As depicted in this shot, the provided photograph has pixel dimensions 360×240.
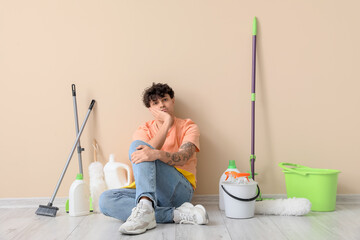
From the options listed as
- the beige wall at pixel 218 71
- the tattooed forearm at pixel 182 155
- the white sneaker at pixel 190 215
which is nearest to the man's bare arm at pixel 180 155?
the tattooed forearm at pixel 182 155

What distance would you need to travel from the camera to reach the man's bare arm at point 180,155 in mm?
2189

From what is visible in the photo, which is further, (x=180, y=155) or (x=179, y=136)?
(x=179, y=136)

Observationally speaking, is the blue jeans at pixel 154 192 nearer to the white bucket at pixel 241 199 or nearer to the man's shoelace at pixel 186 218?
the man's shoelace at pixel 186 218

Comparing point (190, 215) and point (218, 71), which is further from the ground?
point (218, 71)

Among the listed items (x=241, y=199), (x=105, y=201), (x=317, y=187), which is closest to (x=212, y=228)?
(x=241, y=199)

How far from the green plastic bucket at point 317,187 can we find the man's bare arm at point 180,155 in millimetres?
658

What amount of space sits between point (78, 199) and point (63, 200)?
0.34 meters

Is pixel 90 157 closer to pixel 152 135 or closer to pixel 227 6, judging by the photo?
pixel 152 135

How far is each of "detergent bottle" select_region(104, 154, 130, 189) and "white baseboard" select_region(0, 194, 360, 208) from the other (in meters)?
0.37

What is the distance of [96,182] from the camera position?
2.62 m

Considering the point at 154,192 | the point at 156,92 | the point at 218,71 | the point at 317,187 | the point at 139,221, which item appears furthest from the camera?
the point at 218,71

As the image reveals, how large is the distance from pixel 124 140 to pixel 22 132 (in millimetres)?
723

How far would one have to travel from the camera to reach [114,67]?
9.03 feet

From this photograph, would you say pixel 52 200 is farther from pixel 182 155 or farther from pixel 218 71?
pixel 218 71
